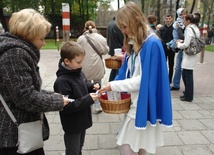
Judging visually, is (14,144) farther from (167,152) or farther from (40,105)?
(167,152)

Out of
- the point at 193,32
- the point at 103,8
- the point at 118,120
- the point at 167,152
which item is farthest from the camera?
the point at 103,8

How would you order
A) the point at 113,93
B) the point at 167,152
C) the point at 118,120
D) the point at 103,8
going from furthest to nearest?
the point at 103,8, the point at 118,120, the point at 167,152, the point at 113,93

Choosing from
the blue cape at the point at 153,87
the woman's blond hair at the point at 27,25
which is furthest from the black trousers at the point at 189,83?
the woman's blond hair at the point at 27,25

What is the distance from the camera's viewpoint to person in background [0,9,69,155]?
62.6 inches

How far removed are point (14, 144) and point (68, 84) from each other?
0.68m

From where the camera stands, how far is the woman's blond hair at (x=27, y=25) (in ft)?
5.46

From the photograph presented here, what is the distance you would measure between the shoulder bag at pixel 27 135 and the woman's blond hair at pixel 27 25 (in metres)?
0.46

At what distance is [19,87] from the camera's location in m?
1.61

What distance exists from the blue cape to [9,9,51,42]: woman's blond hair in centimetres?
85

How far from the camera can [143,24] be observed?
2072mm

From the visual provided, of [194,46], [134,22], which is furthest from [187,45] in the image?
[134,22]

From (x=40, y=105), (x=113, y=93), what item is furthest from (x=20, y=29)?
(x=113, y=93)

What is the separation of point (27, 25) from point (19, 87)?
419 millimetres

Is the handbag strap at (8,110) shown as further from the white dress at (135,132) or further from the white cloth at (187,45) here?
the white cloth at (187,45)
